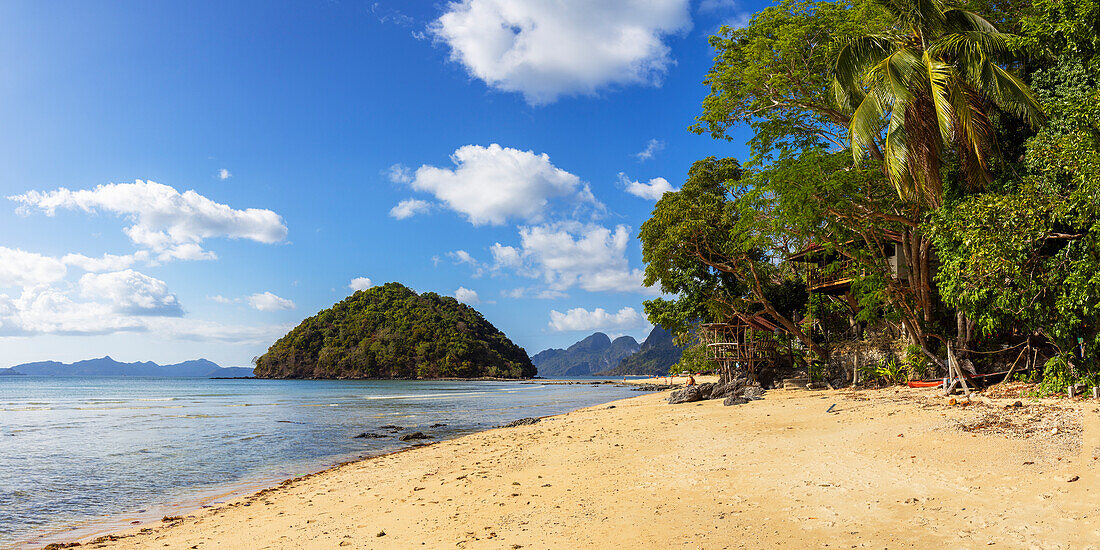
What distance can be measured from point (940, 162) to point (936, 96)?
2.40 meters

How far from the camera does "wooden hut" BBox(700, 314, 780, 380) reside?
23.6 metres

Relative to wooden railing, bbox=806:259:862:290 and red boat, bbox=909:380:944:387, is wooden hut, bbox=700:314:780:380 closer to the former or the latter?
wooden railing, bbox=806:259:862:290

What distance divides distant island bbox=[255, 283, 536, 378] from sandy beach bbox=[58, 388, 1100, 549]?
113 m

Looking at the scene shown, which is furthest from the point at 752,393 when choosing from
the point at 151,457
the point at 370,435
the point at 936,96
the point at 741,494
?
the point at 151,457

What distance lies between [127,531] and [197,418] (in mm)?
24204

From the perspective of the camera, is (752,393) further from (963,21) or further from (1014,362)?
(963,21)

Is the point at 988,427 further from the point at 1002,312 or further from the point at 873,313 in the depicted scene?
the point at 873,313

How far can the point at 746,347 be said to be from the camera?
950 inches

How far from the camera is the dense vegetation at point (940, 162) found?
994 cm

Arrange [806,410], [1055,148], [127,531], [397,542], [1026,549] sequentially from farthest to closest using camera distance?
[806,410], [1055,148], [127,531], [397,542], [1026,549]

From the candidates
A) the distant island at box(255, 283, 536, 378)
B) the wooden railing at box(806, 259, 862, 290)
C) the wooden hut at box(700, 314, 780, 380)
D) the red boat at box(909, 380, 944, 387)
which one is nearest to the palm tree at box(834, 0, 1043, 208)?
the red boat at box(909, 380, 944, 387)

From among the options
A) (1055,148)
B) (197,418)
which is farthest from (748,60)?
(197,418)

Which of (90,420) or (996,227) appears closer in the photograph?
(996,227)

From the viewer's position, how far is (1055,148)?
9.57 metres
